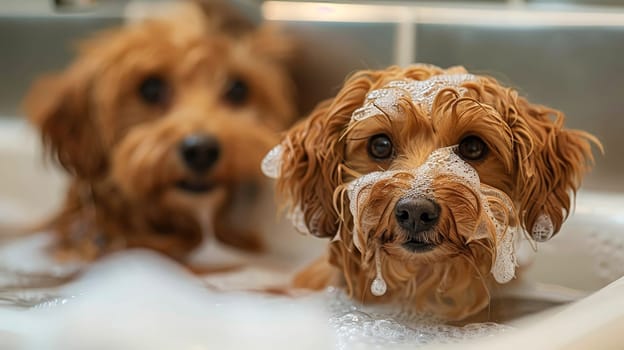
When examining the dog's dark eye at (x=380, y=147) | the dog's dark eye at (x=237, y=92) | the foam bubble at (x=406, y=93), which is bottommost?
the dog's dark eye at (x=237, y=92)

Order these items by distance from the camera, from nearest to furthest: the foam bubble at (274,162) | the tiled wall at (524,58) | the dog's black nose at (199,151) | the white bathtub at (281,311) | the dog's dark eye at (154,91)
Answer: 1. the white bathtub at (281,311)
2. the foam bubble at (274,162)
3. the tiled wall at (524,58)
4. the dog's black nose at (199,151)
5. the dog's dark eye at (154,91)

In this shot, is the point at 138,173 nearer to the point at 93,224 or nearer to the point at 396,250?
the point at 93,224

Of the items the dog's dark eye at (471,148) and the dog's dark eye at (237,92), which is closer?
the dog's dark eye at (471,148)

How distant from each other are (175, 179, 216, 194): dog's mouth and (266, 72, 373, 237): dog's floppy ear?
1.83 feet

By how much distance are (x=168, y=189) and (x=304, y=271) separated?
0.45 metres

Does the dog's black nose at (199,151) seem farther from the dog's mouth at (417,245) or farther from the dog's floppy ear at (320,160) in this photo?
the dog's mouth at (417,245)

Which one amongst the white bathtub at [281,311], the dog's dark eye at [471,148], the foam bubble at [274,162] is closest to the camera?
the white bathtub at [281,311]

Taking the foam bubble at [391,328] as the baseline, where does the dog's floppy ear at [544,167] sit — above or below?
above

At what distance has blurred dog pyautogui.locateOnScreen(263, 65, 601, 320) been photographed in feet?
2.94

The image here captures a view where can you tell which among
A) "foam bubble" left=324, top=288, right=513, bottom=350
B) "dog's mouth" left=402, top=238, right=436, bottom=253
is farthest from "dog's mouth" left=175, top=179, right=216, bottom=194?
"dog's mouth" left=402, top=238, right=436, bottom=253

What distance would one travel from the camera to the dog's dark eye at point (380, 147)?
38.2 inches

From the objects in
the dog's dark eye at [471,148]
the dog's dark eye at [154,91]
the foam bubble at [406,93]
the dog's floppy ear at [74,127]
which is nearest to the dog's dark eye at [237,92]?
the dog's dark eye at [154,91]

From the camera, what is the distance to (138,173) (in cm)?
158

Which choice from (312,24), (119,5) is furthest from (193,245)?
(119,5)
